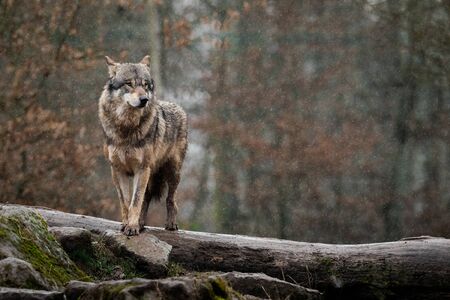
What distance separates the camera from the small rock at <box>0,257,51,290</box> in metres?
4.99

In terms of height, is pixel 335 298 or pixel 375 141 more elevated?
pixel 375 141

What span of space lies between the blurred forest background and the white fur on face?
926 cm

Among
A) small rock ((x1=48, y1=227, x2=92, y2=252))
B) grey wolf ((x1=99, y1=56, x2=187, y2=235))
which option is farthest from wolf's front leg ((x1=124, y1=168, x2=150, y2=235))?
small rock ((x1=48, y1=227, x2=92, y2=252))

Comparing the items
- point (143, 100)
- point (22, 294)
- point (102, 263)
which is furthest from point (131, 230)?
point (22, 294)

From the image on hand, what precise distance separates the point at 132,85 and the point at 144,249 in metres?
1.77

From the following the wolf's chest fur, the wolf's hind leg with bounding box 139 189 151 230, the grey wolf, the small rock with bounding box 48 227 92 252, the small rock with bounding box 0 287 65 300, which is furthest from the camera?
the wolf's hind leg with bounding box 139 189 151 230

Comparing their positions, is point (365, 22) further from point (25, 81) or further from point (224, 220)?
point (25, 81)

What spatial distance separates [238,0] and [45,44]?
622 cm

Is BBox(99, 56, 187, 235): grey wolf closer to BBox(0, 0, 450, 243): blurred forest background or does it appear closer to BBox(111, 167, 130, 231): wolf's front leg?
BBox(111, 167, 130, 231): wolf's front leg

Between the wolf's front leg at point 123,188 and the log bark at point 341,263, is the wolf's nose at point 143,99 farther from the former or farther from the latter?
the log bark at point 341,263

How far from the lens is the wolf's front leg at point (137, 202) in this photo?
7.50 meters

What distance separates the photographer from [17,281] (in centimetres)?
503

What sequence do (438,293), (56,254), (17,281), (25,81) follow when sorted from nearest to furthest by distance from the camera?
(17,281) → (56,254) → (438,293) → (25,81)

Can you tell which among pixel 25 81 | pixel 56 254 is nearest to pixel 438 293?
pixel 56 254
